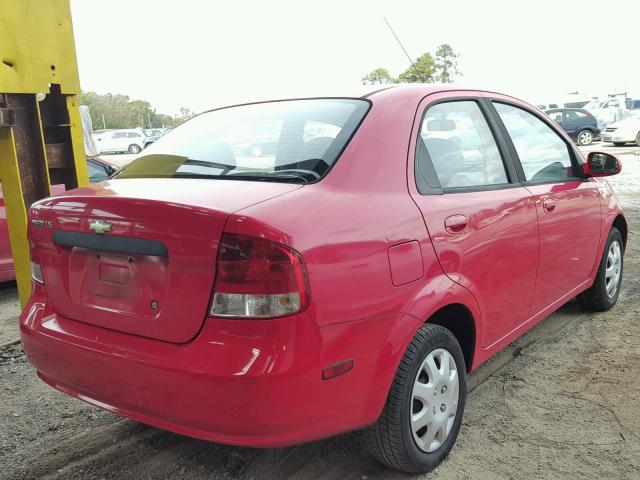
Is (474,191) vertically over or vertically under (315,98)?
under

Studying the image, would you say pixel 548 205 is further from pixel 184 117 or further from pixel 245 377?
pixel 184 117

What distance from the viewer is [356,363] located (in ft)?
6.73

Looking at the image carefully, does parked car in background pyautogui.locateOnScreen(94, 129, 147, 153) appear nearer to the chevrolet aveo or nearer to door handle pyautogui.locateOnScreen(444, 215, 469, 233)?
the chevrolet aveo

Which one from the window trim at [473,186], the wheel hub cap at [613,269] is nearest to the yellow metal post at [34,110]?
the window trim at [473,186]

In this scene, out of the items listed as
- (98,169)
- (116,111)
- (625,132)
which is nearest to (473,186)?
(98,169)

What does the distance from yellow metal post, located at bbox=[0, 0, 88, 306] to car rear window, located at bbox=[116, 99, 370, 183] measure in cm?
95

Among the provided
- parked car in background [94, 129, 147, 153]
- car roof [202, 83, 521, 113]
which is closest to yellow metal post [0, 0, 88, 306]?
car roof [202, 83, 521, 113]

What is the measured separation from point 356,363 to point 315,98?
1.33 meters

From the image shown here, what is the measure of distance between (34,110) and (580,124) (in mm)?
23740

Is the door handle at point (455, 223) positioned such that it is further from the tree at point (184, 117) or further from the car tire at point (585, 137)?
the car tire at point (585, 137)

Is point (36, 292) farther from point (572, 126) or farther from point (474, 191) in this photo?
point (572, 126)

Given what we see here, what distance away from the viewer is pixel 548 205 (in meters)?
3.30

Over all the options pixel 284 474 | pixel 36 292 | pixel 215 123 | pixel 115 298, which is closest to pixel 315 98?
pixel 215 123

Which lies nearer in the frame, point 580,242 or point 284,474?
point 284,474
